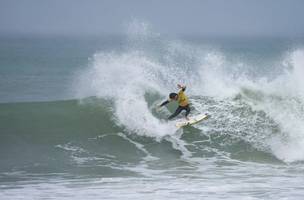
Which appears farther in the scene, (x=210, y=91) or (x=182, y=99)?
(x=210, y=91)

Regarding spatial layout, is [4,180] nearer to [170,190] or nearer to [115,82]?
[170,190]

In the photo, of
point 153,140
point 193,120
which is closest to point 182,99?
point 193,120

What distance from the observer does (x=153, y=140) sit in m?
17.9

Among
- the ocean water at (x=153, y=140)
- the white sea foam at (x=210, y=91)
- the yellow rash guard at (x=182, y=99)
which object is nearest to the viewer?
the ocean water at (x=153, y=140)

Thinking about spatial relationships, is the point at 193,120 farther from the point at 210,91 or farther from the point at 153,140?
the point at 210,91

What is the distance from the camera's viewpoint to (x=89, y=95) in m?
22.7

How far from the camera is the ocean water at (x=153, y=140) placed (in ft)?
42.9

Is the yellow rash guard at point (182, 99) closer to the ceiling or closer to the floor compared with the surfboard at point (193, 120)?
closer to the ceiling

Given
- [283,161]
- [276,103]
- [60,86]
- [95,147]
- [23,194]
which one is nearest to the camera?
[23,194]

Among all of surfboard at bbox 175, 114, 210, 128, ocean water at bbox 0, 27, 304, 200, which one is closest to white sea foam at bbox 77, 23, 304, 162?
ocean water at bbox 0, 27, 304, 200

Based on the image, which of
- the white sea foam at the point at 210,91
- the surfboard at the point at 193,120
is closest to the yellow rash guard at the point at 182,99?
the surfboard at the point at 193,120

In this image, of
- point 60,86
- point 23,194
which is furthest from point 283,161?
point 60,86

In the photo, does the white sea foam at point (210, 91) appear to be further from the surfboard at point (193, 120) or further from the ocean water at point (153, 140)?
the surfboard at point (193, 120)

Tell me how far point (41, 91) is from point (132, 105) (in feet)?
41.4
